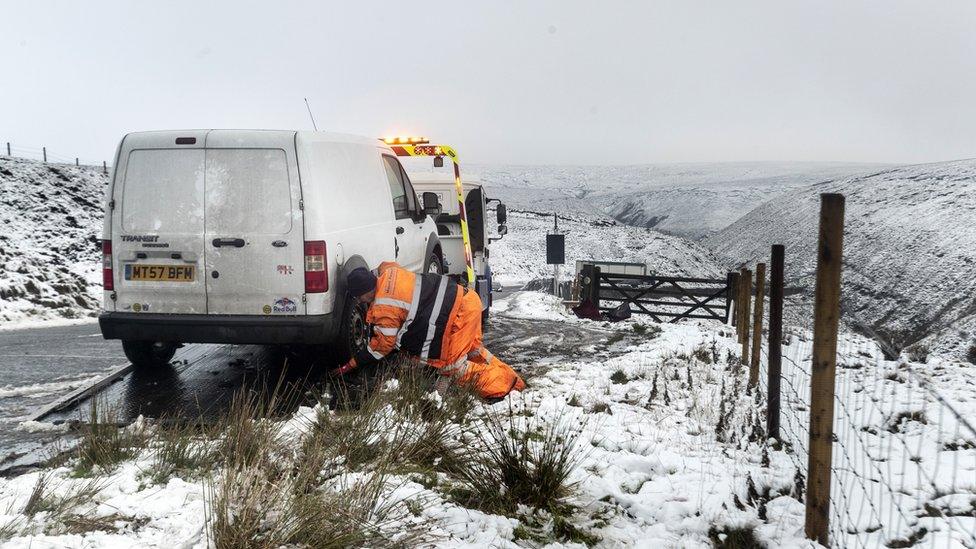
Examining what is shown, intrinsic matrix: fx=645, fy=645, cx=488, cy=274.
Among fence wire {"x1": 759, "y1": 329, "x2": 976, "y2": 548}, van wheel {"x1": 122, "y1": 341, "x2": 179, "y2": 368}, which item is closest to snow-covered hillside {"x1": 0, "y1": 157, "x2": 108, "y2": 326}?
van wheel {"x1": 122, "y1": 341, "x2": 179, "y2": 368}

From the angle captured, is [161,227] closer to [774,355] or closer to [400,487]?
[400,487]

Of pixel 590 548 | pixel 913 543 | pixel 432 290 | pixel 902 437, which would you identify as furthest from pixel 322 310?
pixel 902 437

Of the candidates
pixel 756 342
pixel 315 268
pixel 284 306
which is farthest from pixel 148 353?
pixel 756 342

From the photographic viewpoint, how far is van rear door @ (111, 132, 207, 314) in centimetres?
547

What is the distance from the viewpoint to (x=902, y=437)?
529 centimetres

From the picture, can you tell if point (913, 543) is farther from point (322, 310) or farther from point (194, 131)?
point (194, 131)

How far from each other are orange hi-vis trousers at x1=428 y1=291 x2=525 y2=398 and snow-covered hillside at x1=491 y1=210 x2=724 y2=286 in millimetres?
40100

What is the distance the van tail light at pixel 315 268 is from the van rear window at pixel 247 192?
0.26 metres

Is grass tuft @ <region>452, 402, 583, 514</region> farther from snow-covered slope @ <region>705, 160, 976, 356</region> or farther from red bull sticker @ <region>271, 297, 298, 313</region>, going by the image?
snow-covered slope @ <region>705, 160, 976, 356</region>

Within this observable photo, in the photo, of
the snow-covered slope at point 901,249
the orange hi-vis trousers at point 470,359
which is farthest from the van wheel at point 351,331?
the snow-covered slope at point 901,249

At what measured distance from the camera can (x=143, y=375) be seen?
644 centimetres

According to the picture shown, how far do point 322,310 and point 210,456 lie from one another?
6.47ft

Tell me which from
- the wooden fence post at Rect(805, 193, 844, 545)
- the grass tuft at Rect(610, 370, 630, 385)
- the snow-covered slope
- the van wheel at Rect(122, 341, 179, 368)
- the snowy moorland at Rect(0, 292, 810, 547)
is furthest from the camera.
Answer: the snow-covered slope

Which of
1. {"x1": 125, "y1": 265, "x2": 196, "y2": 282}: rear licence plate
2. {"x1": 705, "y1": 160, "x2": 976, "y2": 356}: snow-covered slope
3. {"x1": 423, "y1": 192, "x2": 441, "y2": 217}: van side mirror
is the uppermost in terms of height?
{"x1": 423, "y1": 192, "x2": 441, "y2": 217}: van side mirror
